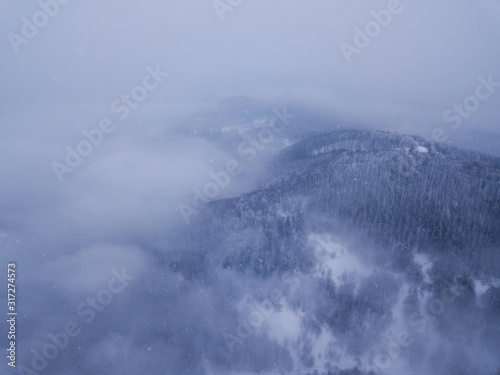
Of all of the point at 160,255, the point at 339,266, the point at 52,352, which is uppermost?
the point at 339,266

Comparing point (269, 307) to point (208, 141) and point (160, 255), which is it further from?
point (208, 141)

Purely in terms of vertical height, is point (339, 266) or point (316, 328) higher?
point (339, 266)

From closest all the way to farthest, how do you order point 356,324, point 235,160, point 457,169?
point 356,324 → point 457,169 → point 235,160

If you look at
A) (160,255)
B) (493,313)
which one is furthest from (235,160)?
(493,313)

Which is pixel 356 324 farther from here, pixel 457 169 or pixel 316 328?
pixel 457 169

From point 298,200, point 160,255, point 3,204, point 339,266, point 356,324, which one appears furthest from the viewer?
point 3,204

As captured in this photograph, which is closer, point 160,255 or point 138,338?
point 138,338

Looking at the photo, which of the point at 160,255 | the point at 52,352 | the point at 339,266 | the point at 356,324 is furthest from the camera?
the point at 160,255

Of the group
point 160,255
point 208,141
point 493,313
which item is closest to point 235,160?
point 208,141

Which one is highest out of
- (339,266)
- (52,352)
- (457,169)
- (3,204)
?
(457,169)
